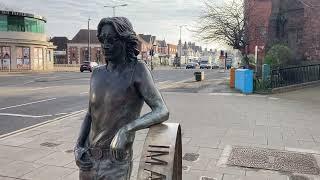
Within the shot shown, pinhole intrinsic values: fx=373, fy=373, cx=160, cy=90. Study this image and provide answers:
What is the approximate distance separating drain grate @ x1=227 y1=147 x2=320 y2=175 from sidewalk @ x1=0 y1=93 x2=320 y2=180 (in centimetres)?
18

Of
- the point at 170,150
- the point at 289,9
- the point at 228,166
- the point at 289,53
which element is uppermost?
the point at 289,9

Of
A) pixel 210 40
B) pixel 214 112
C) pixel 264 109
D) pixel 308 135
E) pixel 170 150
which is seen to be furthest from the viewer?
pixel 210 40

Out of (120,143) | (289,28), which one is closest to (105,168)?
(120,143)

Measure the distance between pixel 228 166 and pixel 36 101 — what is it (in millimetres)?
11411

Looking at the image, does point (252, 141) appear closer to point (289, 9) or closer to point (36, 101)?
point (36, 101)

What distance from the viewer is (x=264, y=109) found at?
13.0m

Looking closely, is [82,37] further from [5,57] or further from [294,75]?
[294,75]

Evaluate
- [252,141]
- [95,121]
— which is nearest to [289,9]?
[252,141]

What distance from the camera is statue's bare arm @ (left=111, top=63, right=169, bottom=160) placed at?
2363 mm

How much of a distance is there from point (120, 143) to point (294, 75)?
63.2 feet

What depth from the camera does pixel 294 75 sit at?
2003 cm

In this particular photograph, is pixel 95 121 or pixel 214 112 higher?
pixel 95 121

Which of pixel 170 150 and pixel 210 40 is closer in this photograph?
pixel 170 150

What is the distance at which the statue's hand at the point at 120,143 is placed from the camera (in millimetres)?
2318
